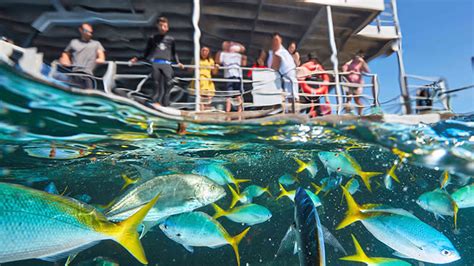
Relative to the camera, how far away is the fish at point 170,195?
565 centimetres

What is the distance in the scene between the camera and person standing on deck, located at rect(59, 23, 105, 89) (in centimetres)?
473

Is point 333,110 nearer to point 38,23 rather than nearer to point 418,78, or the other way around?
point 418,78

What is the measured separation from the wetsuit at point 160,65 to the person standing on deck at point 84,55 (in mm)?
786

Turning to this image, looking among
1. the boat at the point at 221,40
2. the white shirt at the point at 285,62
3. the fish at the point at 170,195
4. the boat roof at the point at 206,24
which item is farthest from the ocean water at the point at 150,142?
the fish at the point at 170,195

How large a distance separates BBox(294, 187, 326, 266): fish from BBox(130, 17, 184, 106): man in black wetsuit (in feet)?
11.5

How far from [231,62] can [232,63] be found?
4 cm

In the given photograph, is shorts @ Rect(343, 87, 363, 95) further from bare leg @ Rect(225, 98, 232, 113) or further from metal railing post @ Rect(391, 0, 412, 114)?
bare leg @ Rect(225, 98, 232, 113)

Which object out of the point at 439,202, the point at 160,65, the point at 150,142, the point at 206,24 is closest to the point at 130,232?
the point at 160,65

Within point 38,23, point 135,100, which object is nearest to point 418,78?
point 135,100

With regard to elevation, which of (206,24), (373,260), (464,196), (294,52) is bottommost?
(373,260)

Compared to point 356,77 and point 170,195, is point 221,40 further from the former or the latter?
point 170,195

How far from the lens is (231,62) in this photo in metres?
7.16

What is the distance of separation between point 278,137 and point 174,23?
379 cm

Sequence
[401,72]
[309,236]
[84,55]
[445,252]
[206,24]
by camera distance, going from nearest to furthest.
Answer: [309,236], [84,55], [445,252], [206,24], [401,72]
